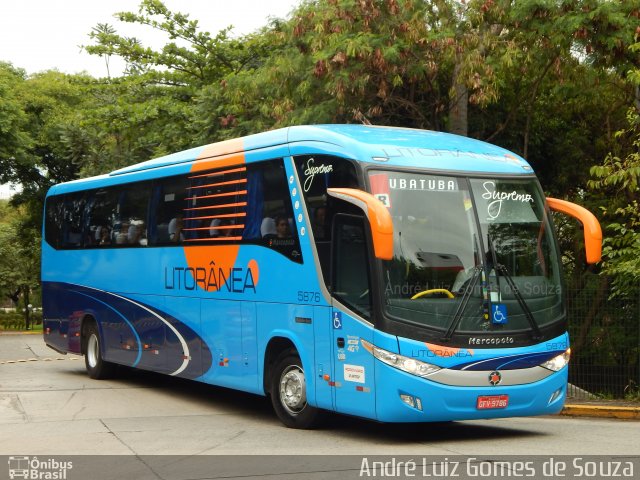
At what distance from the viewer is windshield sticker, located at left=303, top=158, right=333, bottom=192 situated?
38.3 feet

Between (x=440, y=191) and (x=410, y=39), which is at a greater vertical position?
(x=410, y=39)

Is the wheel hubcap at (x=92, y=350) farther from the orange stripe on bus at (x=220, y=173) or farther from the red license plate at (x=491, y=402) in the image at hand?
the red license plate at (x=491, y=402)

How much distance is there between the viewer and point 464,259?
426 inches

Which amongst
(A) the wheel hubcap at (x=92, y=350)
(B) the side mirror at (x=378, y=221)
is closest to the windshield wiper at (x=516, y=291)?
(B) the side mirror at (x=378, y=221)

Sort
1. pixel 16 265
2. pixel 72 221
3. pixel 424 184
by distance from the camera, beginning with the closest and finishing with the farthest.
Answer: pixel 424 184 → pixel 72 221 → pixel 16 265

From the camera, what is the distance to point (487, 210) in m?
11.1

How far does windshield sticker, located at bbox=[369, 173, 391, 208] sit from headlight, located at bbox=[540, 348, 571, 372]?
2512 millimetres

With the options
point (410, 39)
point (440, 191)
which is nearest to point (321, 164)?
point (440, 191)

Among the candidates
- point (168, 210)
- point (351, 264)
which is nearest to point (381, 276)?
point (351, 264)

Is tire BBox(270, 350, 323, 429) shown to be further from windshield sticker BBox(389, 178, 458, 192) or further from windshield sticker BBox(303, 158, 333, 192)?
windshield sticker BBox(389, 178, 458, 192)

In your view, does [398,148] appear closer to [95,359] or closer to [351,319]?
[351,319]

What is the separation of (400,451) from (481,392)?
3.55 feet

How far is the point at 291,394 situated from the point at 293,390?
8cm

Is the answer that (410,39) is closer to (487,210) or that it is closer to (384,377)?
(487,210)
